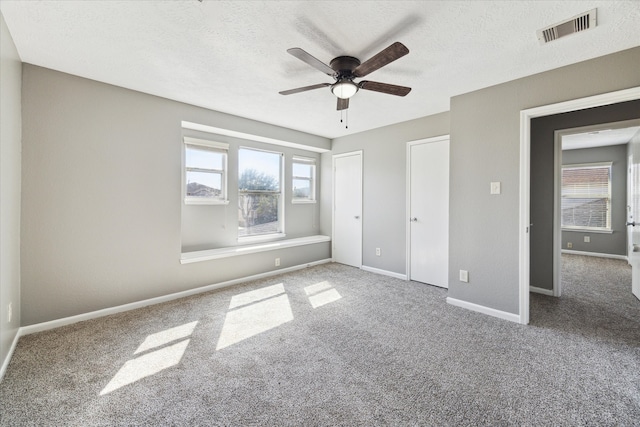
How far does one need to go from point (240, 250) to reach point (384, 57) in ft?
10.2

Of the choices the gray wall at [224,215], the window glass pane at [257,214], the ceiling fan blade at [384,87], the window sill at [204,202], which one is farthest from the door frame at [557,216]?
the window sill at [204,202]

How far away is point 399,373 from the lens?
192 centimetres

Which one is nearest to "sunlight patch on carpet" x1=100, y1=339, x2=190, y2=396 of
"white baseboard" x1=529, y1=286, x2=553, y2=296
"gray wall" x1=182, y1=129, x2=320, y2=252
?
"gray wall" x1=182, y1=129, x2=320, y2=252

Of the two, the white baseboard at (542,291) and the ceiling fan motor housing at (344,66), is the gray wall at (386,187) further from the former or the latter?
the ceiling fan motor housing at (344,66)

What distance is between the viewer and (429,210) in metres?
3.92

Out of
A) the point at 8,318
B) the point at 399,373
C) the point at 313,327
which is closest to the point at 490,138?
the point at 399,373

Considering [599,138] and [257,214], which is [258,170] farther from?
[599,138]

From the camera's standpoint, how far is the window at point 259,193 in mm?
4426

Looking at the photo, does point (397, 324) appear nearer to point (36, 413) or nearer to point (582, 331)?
point (582, 331)

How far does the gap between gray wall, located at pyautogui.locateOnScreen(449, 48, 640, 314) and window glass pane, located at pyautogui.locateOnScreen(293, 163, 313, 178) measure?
2879 mm

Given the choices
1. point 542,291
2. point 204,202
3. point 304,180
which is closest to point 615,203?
point 542,291

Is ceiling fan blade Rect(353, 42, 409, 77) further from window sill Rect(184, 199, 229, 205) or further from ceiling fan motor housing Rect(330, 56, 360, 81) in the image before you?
window sill Rect(184, 199, 229, 205)

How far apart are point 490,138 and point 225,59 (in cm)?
282

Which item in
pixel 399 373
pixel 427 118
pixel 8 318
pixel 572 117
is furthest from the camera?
pixel 427 118
